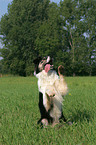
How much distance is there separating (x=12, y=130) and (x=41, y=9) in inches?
1555

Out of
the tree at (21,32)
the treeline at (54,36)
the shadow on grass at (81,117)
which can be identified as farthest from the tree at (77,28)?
the shadow on grass at (81,117)

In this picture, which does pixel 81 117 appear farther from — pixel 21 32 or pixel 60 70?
pixel 21 32

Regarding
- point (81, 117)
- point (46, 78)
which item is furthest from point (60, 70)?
point (81, 117)

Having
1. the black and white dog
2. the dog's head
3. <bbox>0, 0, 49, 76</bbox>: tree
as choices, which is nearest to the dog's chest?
the black and white dog

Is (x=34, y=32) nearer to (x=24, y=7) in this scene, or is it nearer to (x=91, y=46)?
(x=24, y=7)

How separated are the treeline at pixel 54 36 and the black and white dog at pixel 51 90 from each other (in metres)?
30.8

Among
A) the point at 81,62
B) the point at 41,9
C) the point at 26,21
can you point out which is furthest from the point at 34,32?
the point at 81,62

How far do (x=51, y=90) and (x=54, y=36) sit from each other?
1352 inches

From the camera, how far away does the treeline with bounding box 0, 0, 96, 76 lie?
1401 inches

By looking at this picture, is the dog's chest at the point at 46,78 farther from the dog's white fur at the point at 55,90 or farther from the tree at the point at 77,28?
the tree at the point at 77,28

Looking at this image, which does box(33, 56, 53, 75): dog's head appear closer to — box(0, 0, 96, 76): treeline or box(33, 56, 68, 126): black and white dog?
box(33, 56, 68, 126): black and white dog

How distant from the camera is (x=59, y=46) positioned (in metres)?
37.0

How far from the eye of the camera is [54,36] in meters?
36.5

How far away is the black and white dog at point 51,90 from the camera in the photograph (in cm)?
300
